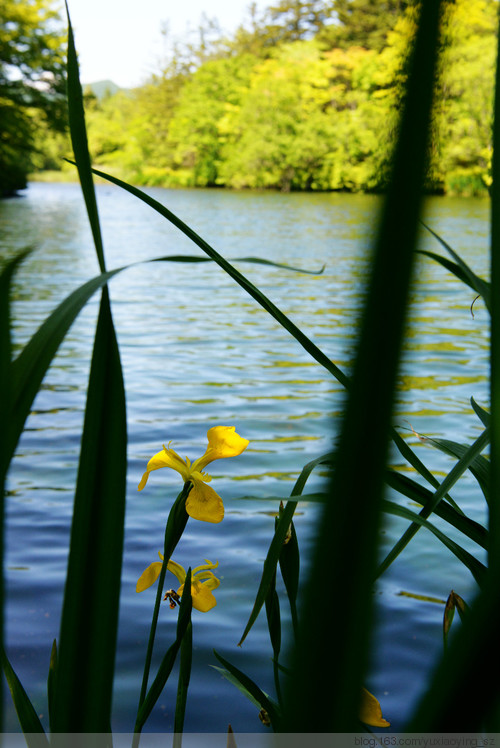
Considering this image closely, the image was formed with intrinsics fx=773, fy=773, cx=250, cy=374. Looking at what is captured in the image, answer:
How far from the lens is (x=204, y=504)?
59cm

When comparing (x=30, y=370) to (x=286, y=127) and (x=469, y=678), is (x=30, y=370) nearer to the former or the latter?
(x=469, y=678)

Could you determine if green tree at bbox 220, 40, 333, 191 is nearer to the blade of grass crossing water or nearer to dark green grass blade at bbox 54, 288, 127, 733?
dark green grass blade at bbox 54, 288, 127, 733

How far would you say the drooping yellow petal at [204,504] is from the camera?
578 millimetres

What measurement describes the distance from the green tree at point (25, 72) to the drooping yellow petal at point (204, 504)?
1077 inches

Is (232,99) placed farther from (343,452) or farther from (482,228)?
(343,452)

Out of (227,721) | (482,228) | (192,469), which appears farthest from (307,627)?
(482,228)

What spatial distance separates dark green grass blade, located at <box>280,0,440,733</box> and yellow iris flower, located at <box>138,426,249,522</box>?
42cm

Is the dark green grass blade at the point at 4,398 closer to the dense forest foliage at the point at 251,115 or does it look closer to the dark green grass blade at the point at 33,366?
the dark green grass blade at the point at 33,366

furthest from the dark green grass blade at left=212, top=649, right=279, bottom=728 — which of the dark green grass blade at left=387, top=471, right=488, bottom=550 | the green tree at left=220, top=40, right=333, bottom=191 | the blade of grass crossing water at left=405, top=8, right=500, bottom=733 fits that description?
the green tree at left=220, top=40, right=333, bottom=191

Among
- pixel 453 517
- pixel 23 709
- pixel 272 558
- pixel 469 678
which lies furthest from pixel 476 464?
pixel 469 678

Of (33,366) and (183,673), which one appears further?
(183,673)

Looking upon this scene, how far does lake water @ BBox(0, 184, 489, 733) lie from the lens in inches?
60.1

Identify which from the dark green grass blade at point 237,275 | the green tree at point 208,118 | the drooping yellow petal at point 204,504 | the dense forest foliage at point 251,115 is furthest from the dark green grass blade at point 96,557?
the green tree at point 208,118

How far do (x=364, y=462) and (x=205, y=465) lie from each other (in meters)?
0.46
